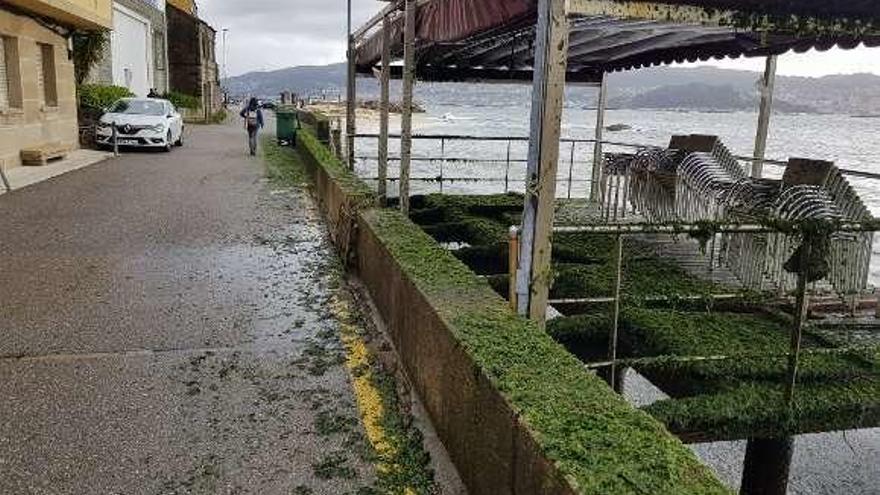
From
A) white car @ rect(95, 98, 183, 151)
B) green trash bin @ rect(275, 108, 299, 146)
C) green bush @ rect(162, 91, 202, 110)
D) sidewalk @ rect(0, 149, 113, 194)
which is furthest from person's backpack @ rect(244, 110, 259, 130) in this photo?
green bush @ rect(162, 91, 202, 110)

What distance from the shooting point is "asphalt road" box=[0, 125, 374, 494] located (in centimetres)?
354

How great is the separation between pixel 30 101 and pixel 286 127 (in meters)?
9.77

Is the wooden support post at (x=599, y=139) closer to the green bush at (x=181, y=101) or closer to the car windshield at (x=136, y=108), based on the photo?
the car windshield at (x=136, y=108)

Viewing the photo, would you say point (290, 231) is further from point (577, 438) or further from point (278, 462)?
point (577, 438)

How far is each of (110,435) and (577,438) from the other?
265 centimetres

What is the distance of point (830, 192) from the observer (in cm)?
662

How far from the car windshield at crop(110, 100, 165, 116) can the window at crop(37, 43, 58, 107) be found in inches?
119

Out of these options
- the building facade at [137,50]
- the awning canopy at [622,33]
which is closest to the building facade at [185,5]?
the building facade at [137,50]

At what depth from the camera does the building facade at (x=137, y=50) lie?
27375 millimetres

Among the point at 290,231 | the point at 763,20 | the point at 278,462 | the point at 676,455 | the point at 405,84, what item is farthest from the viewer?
the point at 290,231

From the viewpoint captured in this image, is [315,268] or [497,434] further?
[315,268]

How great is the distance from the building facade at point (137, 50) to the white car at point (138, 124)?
508cm

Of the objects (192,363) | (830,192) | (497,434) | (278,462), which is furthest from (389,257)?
(830,192)

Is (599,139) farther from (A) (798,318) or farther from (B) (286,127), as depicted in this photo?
(B) (286,127)
